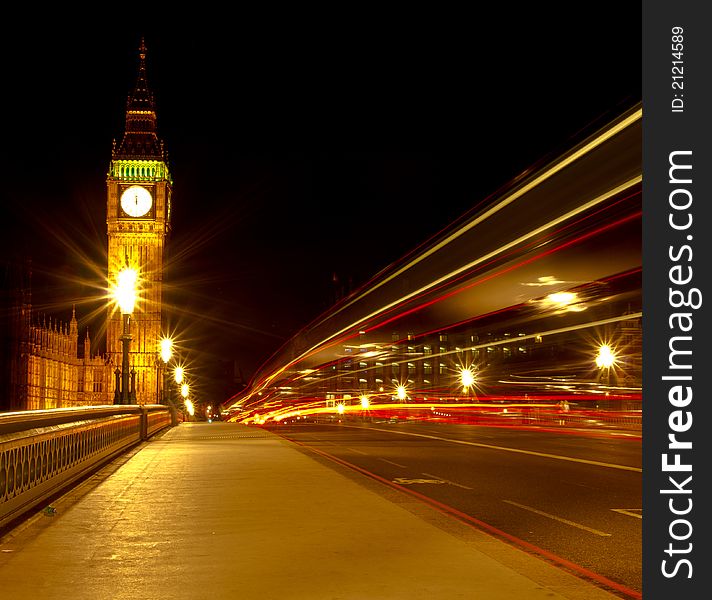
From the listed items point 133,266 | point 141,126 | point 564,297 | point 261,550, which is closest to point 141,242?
point 133,266

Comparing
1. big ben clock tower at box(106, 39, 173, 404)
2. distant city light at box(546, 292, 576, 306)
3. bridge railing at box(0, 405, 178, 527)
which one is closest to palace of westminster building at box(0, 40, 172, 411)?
big ben clock tower at box(106, 39, 173, 404)

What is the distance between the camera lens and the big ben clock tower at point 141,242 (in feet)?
418

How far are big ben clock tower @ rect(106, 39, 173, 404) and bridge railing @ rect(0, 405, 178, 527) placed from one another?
347ft

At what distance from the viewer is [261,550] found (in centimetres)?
892

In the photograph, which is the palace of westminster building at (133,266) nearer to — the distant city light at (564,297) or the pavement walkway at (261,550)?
the distant city light at (564,297)

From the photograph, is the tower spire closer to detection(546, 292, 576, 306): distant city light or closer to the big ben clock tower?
the big ben clock tower

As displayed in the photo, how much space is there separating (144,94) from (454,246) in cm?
12312

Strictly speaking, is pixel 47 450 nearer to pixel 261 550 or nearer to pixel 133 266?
pixel 261 550

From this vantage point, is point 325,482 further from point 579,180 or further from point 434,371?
point 434,371

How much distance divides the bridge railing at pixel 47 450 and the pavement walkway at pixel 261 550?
1.39 ft

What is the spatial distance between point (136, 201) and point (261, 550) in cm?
12703

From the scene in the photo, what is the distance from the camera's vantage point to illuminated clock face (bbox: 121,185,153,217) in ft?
429

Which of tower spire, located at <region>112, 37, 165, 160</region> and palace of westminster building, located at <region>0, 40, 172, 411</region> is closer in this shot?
palace of westminster building, located at <region>0, 40, 172, 411</region>

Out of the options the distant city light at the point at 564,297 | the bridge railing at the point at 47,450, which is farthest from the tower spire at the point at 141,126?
the bridge railing at the point at 47,450
